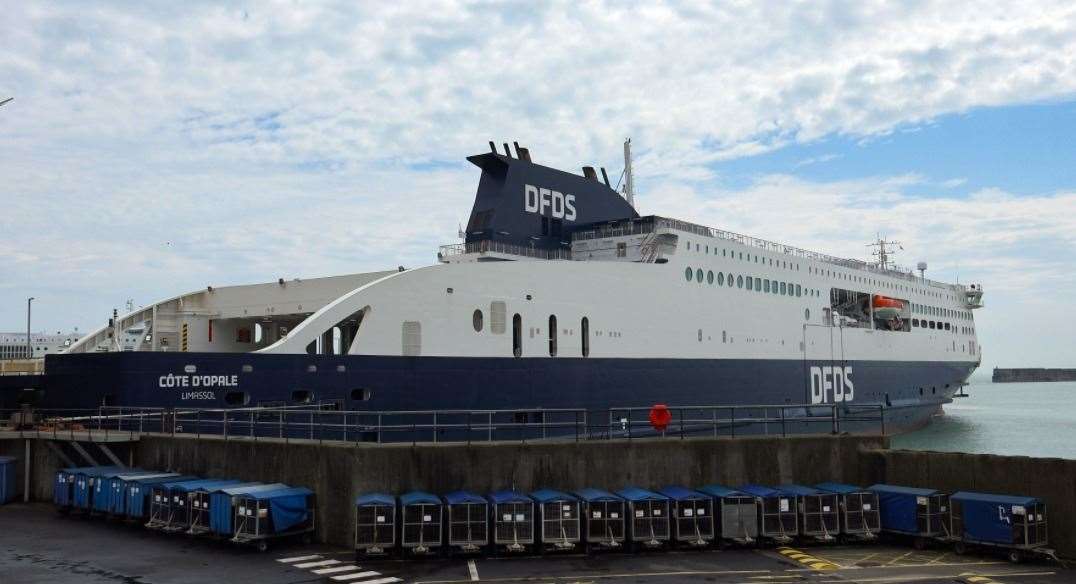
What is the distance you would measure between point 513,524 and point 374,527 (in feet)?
7.98

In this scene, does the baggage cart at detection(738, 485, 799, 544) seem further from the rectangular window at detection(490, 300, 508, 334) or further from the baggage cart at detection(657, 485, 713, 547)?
the rectangular window at detection(490, 300, 508, 334)

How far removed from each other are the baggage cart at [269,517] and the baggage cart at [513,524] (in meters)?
3.64

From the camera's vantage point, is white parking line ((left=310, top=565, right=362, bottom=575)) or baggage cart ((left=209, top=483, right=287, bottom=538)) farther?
baggage cart ((left=209, top=483, right=287, bottom=538))

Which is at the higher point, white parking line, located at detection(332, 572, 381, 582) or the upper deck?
the upper deck

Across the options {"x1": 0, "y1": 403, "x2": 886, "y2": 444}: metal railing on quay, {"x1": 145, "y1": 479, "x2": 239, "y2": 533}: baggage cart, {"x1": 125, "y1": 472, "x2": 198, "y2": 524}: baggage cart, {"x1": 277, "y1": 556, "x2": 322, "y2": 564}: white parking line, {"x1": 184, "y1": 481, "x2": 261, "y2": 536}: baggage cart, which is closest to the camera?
{"x1": 277, "y1": 556, "x2": 322, "y2": 564}: white parking line

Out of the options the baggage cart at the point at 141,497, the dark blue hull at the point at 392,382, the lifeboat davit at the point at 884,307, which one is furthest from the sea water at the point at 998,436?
the baggage cart at the point at 141,497

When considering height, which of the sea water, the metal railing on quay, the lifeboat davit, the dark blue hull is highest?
the lifeboat davit

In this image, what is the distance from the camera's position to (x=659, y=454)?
1683 centimetres

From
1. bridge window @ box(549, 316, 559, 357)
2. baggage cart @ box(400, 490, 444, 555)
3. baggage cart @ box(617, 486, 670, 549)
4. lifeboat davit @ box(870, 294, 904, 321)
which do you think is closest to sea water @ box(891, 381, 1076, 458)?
lifeboat davit @ box(870, 294, 904, 321)

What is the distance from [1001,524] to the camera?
14.3 metres

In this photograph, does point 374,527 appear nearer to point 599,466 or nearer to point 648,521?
point 599,466

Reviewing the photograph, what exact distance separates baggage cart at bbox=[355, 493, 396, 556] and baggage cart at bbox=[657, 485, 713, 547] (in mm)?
5143

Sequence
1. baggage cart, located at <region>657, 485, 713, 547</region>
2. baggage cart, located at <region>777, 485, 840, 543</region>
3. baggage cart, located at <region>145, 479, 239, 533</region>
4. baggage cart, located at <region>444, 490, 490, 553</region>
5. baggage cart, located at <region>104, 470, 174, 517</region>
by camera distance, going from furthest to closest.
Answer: baggage cart, located at <region>104, 470, 174, 517</region> < baggage cart, located at <region>145, 479, 239, 533</region> < baggage cart, located at <region>777, 485, 840, 543</region> < baggage cart, located at <region>657, 485, 713, 547</region> < baggage cart, located at <region>444, 490, 490, 553</region>

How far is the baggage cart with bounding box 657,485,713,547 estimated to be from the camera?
1516 cm
